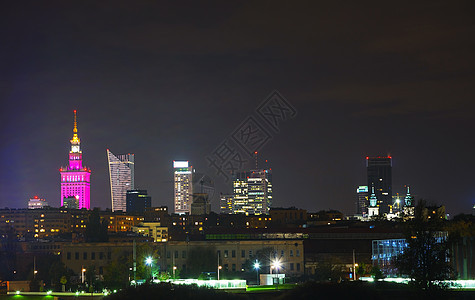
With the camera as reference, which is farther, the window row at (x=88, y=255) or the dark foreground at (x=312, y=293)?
the window row at (x=88, y=255)

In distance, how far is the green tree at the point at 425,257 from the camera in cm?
6025

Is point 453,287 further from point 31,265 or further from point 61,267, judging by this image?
point 31,265

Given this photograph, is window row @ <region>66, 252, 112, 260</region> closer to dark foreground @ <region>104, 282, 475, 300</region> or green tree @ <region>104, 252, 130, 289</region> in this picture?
green tree @ <region>104, 252, 130, 289</region>

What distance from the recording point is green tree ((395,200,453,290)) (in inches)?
2372

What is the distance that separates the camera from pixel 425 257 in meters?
60.7

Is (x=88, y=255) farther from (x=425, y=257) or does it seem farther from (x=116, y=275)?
(x=425, y=257)

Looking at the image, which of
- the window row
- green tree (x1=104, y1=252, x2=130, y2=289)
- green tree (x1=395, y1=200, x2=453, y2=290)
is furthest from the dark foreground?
the window row

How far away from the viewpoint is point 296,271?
453 feet

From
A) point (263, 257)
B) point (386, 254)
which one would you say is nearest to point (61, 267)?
point (263, 257)

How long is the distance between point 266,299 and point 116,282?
30.7 metres

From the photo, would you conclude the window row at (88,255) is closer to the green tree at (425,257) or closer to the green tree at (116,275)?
the green tree at (116,275)

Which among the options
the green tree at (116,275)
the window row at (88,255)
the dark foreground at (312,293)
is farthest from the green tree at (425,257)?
the window row at (88,255)

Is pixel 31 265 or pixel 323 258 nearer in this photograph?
pixel 323 258

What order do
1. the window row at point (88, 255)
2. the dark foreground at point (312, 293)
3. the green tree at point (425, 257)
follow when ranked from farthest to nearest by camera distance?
the window row at point (88, 255)
the green tree at point (425, 257)
the dark foreground at point (312, 293)
